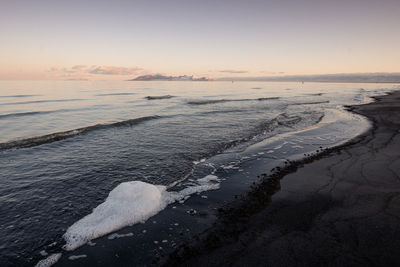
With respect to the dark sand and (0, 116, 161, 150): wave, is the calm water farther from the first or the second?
the dark sand

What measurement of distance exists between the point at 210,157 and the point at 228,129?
26.0 ft

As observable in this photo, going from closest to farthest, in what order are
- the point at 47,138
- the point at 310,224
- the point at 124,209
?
1. the point at 310,224
2. the point at 124,209
3. the point at 47,138

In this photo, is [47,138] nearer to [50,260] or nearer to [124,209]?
[124,209]

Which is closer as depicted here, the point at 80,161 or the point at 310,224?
the point at 310,224

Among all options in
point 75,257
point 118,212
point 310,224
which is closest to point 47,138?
point 118,212

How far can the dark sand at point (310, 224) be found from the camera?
4508mm

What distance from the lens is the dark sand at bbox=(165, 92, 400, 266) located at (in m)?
4.51

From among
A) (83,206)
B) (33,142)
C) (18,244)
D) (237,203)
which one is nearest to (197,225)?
(237,203)

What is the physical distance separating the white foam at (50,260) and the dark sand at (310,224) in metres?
2.86

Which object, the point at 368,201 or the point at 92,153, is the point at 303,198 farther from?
the point at 92,153

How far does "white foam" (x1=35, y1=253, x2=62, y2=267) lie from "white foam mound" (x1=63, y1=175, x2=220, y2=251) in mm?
277

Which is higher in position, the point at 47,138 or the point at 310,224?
the point at 310,224

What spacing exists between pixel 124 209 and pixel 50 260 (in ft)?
7.28

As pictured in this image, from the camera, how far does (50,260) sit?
16.1ft
